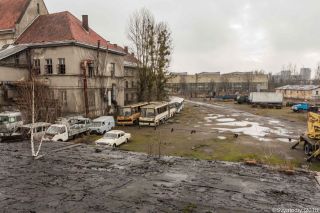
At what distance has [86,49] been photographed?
112 feet

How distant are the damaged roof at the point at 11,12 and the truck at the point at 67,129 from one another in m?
20.1

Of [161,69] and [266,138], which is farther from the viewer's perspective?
[161,69]

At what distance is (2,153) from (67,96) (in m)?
20.6

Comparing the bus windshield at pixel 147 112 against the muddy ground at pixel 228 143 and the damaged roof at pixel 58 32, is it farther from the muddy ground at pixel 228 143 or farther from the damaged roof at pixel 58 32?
the damaged roof at pixel 58 32

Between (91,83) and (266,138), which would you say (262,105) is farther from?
(91,83)

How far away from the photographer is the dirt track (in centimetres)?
700

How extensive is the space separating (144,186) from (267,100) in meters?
55.5

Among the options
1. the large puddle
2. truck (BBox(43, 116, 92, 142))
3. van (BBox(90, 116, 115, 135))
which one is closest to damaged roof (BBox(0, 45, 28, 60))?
truck (BBox(43, 116, 92, 142))

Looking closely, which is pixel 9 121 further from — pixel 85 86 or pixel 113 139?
pixel 113 139

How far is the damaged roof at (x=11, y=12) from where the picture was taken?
37156 millimetres

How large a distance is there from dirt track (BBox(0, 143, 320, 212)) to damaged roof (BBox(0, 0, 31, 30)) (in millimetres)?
33011

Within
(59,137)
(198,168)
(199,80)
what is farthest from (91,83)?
(199,80)

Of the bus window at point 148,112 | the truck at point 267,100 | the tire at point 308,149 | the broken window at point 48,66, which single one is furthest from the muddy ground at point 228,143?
the truck at point 267,100

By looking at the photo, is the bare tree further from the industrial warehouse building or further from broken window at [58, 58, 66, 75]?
the industrial warehouse building
